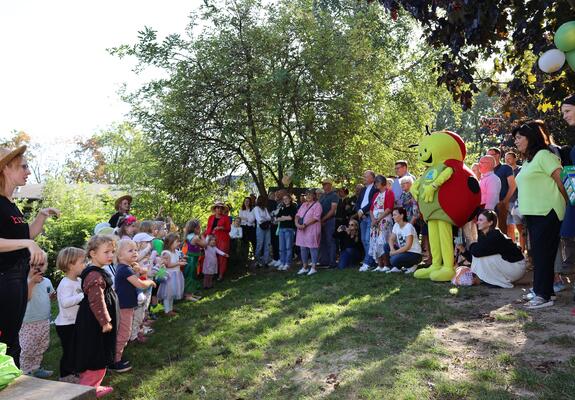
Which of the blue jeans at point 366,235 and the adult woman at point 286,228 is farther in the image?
the adult woman at point 286,228

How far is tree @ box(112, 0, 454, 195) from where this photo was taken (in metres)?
10.9

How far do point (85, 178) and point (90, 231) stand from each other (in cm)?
5434

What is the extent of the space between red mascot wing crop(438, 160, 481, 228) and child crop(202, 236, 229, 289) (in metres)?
4.61

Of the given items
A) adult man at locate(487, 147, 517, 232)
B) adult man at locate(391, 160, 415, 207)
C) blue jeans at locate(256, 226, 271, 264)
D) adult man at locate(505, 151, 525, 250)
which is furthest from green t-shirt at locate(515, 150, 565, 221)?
blue jeans at locate(256, 226, 271, 264)

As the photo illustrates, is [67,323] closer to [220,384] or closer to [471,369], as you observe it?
[220,384]

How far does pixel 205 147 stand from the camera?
12.1 m

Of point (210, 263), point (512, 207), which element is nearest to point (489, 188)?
point (512, 207)

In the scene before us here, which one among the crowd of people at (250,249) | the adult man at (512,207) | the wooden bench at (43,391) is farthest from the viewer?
the adult man at (512,207)

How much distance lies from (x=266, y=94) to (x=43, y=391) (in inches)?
355

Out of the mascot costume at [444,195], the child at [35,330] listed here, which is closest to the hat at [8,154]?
the child at [35,330]

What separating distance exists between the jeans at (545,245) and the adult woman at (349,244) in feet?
14.9

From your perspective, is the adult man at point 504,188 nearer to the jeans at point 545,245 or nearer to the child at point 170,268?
the jeans at point 545,245

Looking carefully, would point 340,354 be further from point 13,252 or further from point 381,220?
point 381,220

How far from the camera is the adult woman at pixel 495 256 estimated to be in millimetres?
6719
